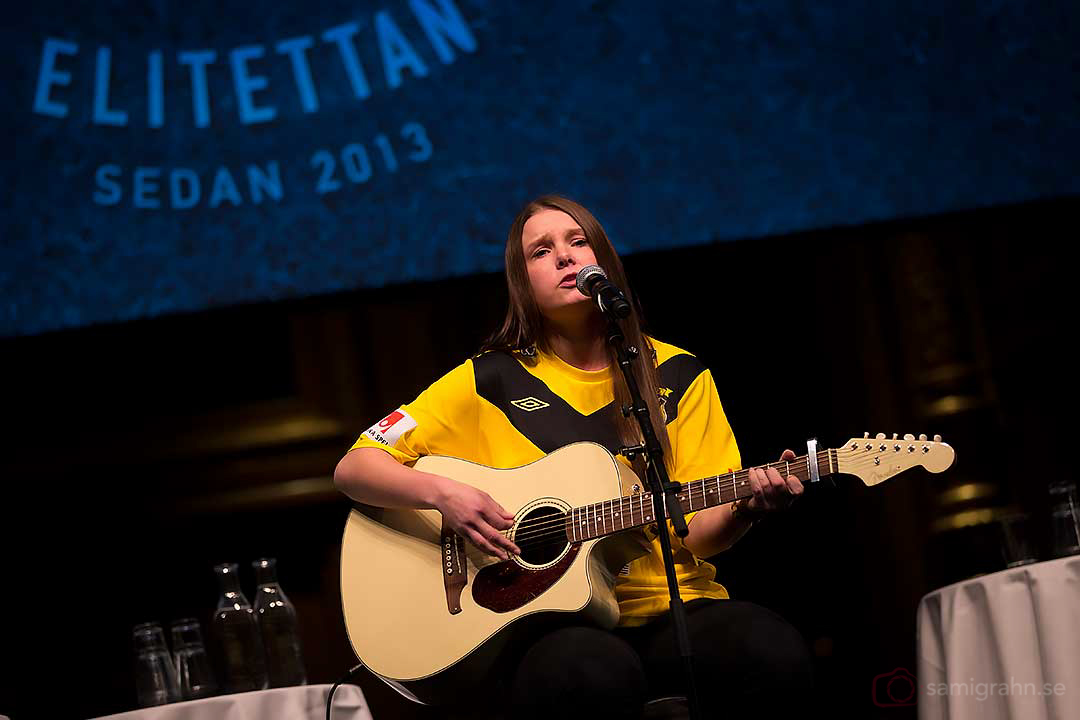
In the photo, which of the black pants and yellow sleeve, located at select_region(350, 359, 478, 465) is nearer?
the black pants

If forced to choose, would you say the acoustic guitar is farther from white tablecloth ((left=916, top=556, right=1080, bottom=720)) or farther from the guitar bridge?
white tablecloth ((left=916, top=556, right=1080, bottom=720))

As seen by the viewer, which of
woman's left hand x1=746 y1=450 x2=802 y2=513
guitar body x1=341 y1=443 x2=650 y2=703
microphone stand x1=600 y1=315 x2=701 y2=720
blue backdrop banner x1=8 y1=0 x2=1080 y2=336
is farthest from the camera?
blue backdrop banner x1=8 y1=0 x2=1080 y2=336

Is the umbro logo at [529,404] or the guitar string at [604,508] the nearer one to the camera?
the guitar string at [604,508]

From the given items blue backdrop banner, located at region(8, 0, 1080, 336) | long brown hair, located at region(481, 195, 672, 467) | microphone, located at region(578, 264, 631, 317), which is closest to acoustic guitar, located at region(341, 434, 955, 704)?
long brown hair, located at region(481, 195, 672, 467)

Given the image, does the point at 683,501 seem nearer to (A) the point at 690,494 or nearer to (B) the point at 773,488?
(A) the point at 690,494

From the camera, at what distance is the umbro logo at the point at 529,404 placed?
241 cm

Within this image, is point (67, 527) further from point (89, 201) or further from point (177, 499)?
point (89, 201)

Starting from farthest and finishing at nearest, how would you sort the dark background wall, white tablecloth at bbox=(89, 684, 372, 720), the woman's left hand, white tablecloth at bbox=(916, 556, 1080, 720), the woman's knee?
the dark background wall < white tablecloth at bbox=(916, 556, 1080, 720) < white tablecloth at bbox=(89, 684, 372, 720) < the woman's left hand < the woman's knee

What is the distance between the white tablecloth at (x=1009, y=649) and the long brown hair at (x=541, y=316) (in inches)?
40.1

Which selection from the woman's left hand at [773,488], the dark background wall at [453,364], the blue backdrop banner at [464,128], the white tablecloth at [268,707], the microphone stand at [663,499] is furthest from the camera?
the blue backdrop banner at [464,128]

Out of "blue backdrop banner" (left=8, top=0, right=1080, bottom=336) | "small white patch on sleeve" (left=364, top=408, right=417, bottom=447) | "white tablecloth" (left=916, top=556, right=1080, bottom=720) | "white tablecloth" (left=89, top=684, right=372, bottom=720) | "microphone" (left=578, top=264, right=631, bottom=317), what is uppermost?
"blue backdrop banner" (left=8, top=0, right=1080, bottom=336)

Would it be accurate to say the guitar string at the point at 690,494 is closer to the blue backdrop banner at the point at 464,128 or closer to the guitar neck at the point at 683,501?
the guitar neck at the point at 683,501

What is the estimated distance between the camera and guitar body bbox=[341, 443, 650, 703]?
6.86ft

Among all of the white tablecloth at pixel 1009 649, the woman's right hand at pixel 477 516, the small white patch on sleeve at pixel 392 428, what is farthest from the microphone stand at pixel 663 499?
the white tablecloth at pixel 1009 649
